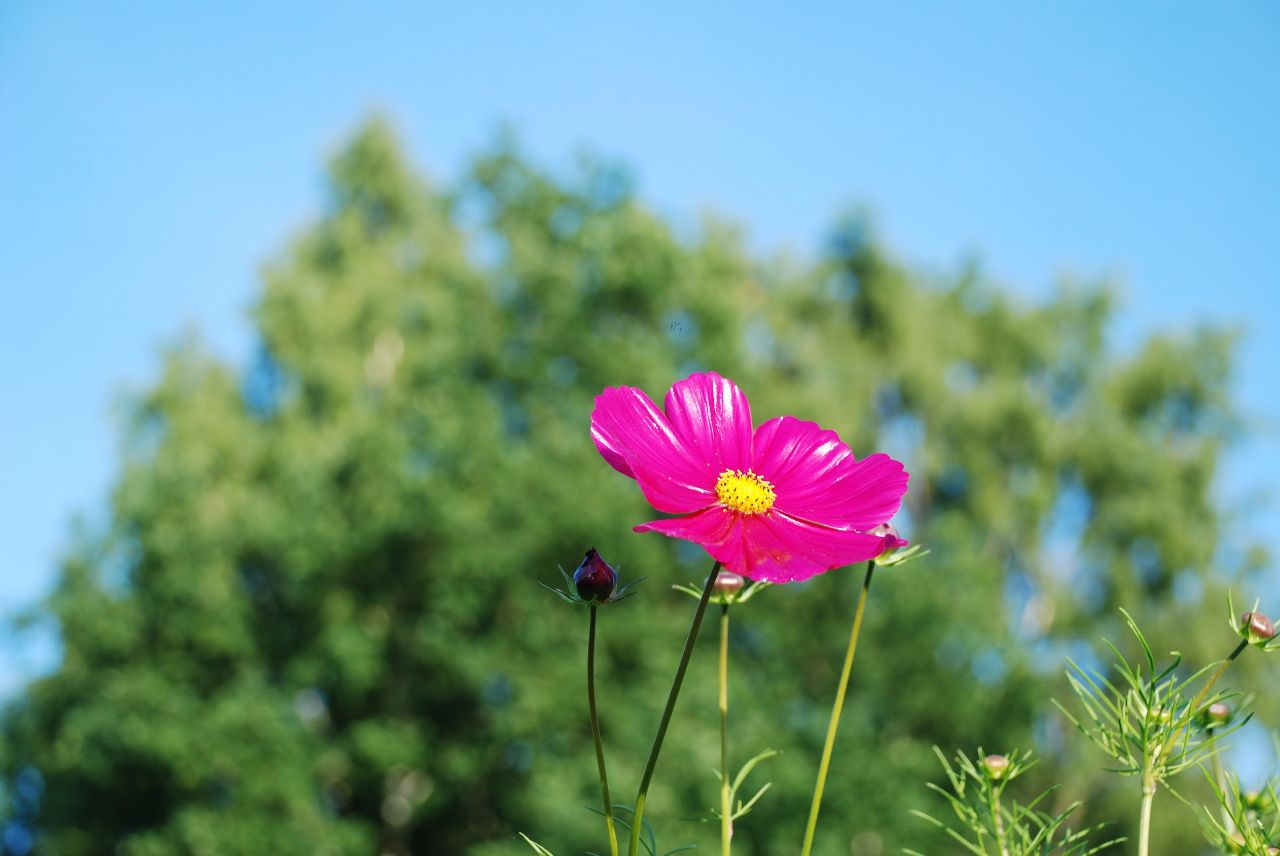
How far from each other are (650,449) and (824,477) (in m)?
0.12

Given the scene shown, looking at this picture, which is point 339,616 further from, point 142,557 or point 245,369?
point 245,369

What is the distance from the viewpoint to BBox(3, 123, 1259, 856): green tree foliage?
9930 mm

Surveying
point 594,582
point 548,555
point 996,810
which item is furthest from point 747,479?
point 548,555

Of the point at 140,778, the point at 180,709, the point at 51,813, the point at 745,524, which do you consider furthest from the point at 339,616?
the point at 745,524

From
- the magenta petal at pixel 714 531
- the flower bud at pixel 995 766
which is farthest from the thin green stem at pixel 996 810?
the magenta petal at pixel 714 531

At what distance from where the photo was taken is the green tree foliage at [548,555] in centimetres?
993

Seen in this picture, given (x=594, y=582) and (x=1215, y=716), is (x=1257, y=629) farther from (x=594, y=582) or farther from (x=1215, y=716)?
(x=594, y=582)

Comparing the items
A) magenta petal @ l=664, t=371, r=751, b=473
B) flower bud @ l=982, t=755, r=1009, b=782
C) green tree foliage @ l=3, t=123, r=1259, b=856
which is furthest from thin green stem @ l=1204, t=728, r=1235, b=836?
green tree foliage @ l=3, t=123, r=1259, b=856

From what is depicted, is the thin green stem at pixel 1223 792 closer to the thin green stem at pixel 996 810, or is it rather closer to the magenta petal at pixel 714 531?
the thin green stem at pixel 996 810

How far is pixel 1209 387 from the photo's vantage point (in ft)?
43.8

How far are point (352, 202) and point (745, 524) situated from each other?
16.3m

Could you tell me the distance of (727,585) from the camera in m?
0.77

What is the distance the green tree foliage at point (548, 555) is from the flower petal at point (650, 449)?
8.06 meters

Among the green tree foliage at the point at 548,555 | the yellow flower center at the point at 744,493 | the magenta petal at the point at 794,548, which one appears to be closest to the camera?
the magenta petal at the point at 794,548
